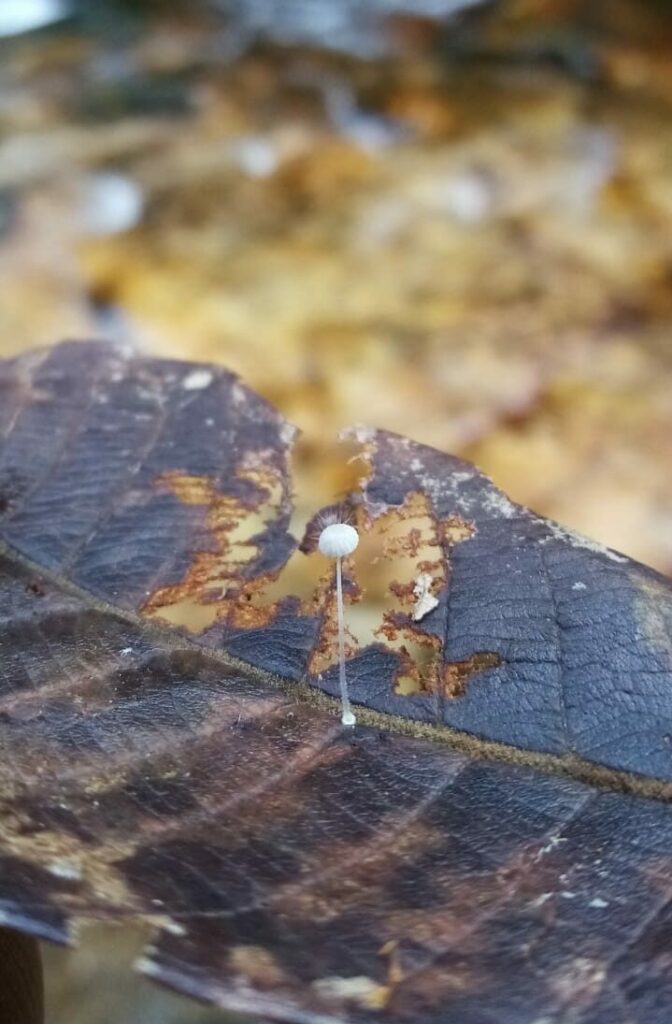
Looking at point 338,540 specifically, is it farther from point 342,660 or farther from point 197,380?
point 197,380

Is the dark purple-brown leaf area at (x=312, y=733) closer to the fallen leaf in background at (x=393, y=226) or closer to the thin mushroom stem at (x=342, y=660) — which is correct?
the thin mushroom stem at (x=342, y=660)

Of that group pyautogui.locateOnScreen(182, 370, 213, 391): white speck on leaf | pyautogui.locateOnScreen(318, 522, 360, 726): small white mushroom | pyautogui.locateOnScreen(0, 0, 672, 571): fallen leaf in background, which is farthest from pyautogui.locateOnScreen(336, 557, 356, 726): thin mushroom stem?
pyautogui.locateOnScreen(0, 0, 672, 571): fallen leaf in background

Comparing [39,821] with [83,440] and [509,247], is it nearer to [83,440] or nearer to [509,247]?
[83,440]

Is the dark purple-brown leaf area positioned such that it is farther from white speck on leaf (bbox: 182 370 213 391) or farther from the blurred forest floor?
the blurred forest floor

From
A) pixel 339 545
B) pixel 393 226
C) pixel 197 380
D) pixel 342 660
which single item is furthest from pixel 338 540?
pixel 393 226

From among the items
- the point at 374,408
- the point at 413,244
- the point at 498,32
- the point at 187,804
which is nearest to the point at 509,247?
the point at 413,244

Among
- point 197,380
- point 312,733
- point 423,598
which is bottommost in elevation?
point 312,733
